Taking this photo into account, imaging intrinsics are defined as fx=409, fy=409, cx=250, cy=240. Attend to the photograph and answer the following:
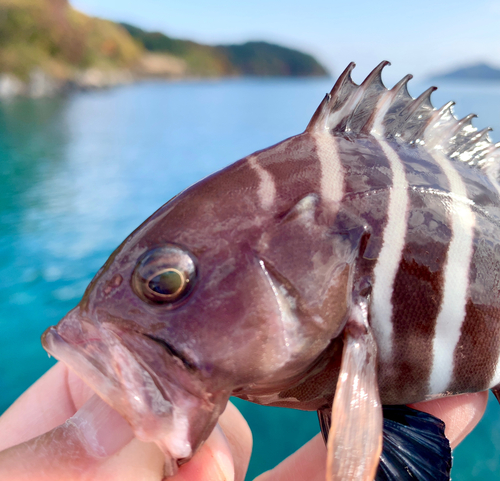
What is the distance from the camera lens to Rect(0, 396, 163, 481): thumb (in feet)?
3.21

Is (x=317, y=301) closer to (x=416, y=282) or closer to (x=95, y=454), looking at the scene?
(x=416, y=282)

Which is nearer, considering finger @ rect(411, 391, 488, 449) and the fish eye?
the fish eye

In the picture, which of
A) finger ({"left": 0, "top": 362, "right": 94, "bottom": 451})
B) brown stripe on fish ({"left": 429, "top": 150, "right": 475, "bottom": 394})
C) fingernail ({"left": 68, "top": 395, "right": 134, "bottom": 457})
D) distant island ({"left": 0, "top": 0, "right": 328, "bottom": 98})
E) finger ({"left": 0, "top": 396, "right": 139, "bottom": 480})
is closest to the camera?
finger ({"left": 0, "top": 396, "right": 139, "bottom": 480})

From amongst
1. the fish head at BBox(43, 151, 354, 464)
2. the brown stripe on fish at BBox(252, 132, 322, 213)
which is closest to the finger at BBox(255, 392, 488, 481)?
the fish head at BBox(43, 151, 354, 464)

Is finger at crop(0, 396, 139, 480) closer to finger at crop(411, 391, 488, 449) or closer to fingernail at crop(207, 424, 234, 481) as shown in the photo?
fingernail at crop(207, 424, 234, 481)

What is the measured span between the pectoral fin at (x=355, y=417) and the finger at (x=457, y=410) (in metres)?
0.63

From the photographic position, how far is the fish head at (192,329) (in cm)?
104

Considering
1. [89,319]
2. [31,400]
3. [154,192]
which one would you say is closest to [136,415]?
[89,319]

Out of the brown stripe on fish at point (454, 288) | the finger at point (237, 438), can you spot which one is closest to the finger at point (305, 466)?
the finger at point (237, 438)

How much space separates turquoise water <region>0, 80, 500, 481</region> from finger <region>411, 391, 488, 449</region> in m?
1.82

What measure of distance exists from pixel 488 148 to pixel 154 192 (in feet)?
25.4

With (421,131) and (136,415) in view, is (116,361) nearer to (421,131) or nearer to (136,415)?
(136,415)

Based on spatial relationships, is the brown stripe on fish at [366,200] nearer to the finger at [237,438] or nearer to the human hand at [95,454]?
the human hand at [95,454]

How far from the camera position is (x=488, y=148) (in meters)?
1.59
